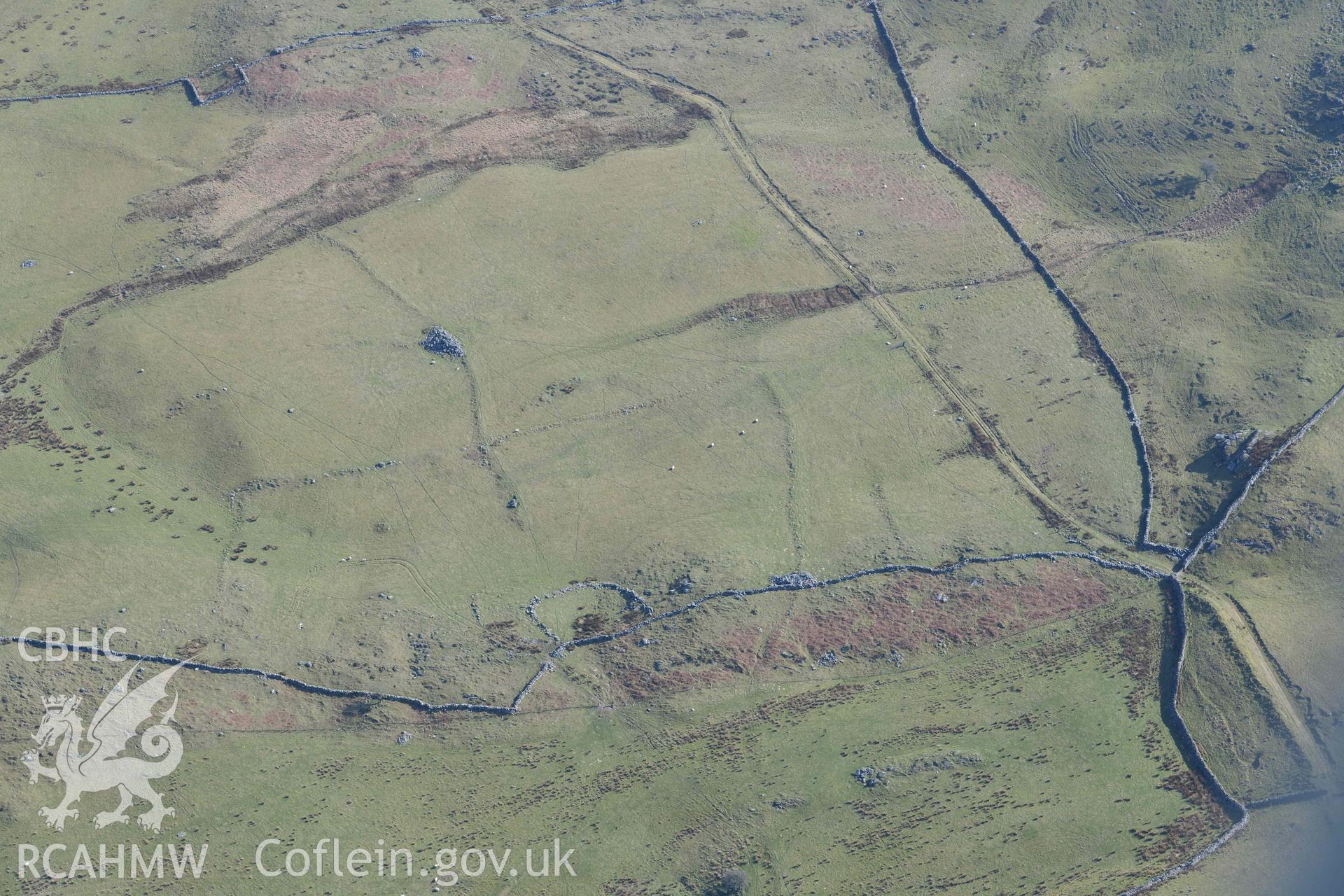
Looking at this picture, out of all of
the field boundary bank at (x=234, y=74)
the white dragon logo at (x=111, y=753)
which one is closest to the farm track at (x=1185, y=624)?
the white dragon logo at (x=111, y=753)

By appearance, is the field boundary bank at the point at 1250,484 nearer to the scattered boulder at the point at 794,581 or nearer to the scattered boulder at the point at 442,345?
the scattered boulder at the point at 794,581

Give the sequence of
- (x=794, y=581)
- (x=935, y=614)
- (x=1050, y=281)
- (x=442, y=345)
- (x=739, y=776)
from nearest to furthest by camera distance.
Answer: (x=739, y=776) → (x=935, y=614) → (x=794, y=581) → (x=442, y=345) → (x=1050, y=281)

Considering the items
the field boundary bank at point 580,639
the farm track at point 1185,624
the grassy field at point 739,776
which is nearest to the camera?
the grassy field at point 739,776

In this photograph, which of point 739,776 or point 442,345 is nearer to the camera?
point 739,776

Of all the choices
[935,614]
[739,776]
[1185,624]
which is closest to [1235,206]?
[1185,624]

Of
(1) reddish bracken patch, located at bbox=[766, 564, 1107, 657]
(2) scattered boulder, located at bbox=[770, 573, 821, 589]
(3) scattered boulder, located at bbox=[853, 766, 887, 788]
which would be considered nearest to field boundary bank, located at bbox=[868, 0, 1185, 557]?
(1) reddish bracken patch, located at bbox=[766, 564, 1107, 657]

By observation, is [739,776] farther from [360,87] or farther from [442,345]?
[360,87]
